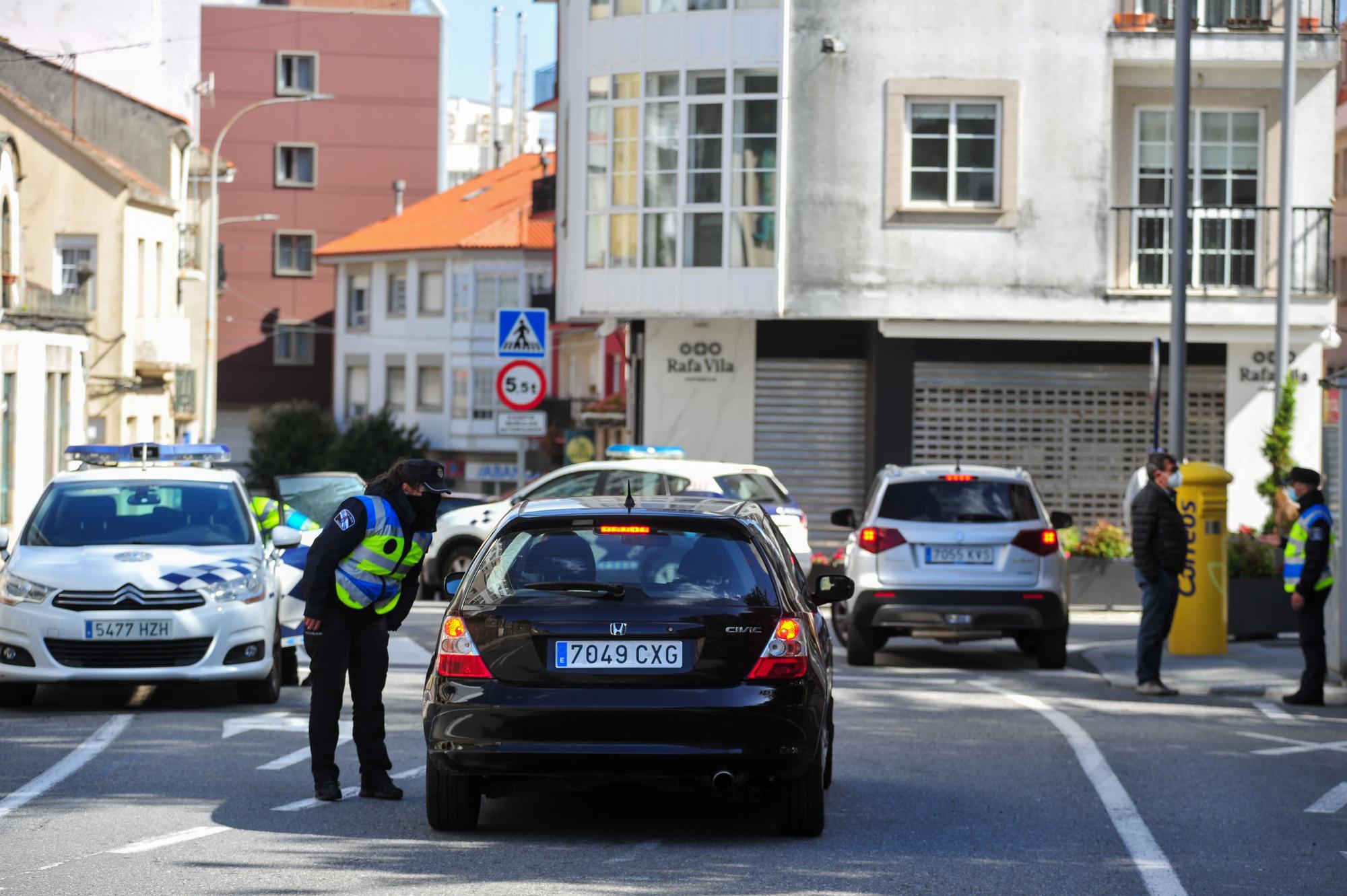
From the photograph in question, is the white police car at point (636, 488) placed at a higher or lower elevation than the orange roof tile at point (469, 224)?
lower

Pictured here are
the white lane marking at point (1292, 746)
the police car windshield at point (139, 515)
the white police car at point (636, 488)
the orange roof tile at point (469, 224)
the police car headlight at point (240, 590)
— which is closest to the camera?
the white lane marking at point (1292, 746)

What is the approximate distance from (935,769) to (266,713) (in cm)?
450

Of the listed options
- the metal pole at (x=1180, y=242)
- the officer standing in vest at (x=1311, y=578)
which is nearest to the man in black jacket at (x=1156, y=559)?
the officer standing in vest at (x=1311, y=578)

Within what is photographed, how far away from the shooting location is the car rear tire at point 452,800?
858 centimetres

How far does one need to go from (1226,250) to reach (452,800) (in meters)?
21.9

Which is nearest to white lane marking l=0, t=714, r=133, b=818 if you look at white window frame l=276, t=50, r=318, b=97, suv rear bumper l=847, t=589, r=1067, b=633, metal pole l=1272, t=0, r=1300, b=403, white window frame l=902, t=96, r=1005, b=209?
suv rear bumper l=847, t=589, r=1067, b=633

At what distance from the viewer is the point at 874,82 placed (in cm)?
2777

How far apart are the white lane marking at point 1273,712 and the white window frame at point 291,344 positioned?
6233cm

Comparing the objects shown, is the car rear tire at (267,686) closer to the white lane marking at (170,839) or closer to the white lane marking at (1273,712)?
the white lane marking at (170,839)

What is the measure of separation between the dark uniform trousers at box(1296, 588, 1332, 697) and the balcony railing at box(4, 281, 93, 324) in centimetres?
2067

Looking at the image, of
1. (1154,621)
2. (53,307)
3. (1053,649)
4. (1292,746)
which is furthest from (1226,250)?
(53,307)

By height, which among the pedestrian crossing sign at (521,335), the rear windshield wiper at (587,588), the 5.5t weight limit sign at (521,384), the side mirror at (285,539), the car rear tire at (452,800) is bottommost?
the car rear tire at (452,800)

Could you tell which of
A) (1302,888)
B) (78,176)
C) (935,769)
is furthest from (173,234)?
(1302,888)

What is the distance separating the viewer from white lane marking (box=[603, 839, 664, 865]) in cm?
804
